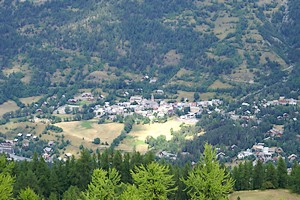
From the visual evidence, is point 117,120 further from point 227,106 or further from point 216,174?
point 216,174

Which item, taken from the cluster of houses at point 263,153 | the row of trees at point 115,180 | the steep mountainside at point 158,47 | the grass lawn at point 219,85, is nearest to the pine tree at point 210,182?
the row of trees at point 115,180

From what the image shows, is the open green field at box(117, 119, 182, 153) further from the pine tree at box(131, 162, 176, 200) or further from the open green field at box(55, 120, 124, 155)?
the pine tree at box(131, 162, 176, 200)

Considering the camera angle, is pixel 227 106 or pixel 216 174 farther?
pixel 227 106

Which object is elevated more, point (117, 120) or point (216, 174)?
point (216, 174)

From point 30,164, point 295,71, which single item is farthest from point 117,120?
point 30,164

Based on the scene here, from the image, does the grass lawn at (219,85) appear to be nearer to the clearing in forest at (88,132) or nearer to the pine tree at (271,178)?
the clearing in forest at (88,132)

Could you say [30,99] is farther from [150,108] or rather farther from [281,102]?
[281,102]

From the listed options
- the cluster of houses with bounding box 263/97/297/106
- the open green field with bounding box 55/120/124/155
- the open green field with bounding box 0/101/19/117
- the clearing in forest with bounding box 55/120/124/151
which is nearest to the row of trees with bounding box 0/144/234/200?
the open green field with bounding box 55/120/124/155
